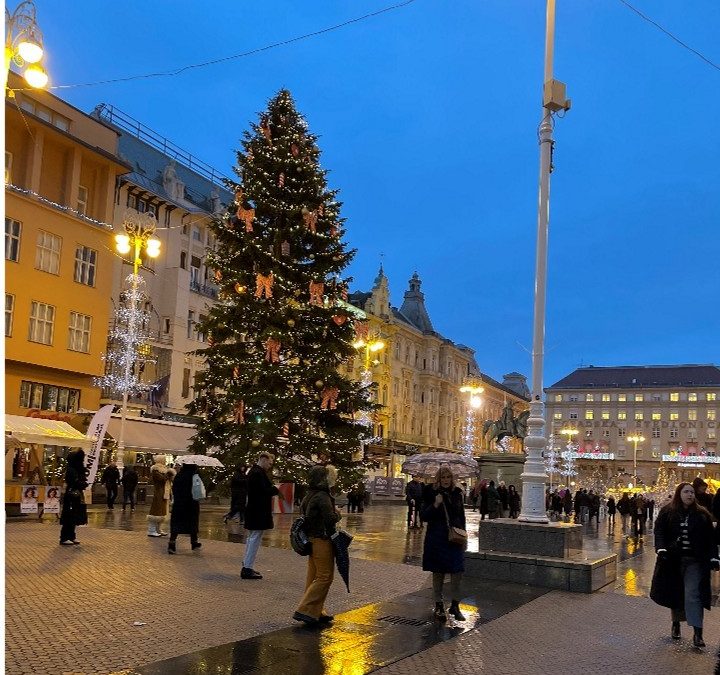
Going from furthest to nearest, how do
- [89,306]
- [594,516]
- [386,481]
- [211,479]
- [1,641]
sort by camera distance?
[386,481]
[594,516]
[89,306]
[211,479]
[1,641]

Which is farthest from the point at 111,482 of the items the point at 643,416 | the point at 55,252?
the point at 643,416

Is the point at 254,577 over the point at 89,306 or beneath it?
beneath

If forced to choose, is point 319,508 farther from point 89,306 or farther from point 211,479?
point 89,306

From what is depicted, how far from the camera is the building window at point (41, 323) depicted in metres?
31.8

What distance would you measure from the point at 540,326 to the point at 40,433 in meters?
14.8

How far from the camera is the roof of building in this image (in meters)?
145

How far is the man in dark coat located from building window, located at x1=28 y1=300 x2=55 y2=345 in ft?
76.6

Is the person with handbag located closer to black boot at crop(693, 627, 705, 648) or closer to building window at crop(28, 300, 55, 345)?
black boot at crop(693, 627, 705, 648)

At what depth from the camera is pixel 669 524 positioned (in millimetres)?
8562

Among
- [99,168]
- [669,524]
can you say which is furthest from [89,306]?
[669,524]

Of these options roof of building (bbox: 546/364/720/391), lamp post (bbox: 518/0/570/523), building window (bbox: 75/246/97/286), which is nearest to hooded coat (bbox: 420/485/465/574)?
lamp post (bbox: 518/0/570/523)

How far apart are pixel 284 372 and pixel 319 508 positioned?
61.9ft

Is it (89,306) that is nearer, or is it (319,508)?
(319,508)

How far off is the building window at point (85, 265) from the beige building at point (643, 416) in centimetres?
11546
